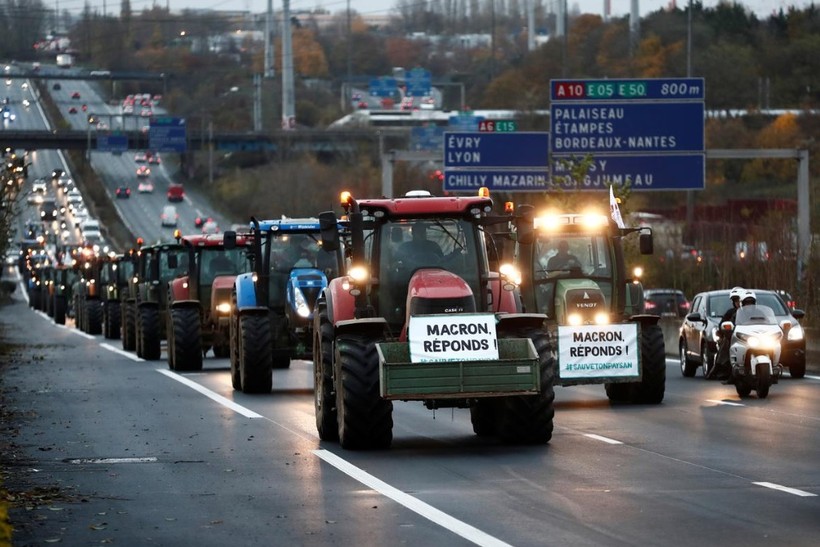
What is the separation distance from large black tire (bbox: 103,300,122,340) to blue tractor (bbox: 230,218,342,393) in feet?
88.1

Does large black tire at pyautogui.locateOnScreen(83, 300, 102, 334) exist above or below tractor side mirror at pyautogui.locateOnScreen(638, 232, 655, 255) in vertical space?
below

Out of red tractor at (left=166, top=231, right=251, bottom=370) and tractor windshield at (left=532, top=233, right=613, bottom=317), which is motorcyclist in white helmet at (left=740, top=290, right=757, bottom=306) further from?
red tractor at (left=166, top=231, right=251, bottom=370)

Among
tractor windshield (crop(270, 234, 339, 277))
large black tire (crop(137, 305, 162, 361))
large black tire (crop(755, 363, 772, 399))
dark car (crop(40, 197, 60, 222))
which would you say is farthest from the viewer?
dark car (crop(40, 197, 60, 222))

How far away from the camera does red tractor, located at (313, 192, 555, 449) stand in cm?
1788

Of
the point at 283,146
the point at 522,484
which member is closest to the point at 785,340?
the point at 522,484

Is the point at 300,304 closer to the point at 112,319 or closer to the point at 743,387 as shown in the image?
the point at 743,387

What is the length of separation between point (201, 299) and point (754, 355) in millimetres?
13620

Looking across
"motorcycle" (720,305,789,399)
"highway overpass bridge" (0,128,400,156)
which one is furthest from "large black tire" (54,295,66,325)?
"motorcycle" (720,305,789,399)

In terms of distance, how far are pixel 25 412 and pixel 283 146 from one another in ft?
375

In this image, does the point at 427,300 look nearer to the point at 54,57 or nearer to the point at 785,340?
the point at 785,340

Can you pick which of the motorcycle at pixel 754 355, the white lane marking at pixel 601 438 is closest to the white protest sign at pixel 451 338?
the white lane marking at pixel 601 438

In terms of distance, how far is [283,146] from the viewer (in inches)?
5458

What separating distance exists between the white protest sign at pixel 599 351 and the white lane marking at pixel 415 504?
6.49m

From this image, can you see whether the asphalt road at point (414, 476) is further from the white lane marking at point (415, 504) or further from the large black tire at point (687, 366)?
the large black tire at point (687, 366)
